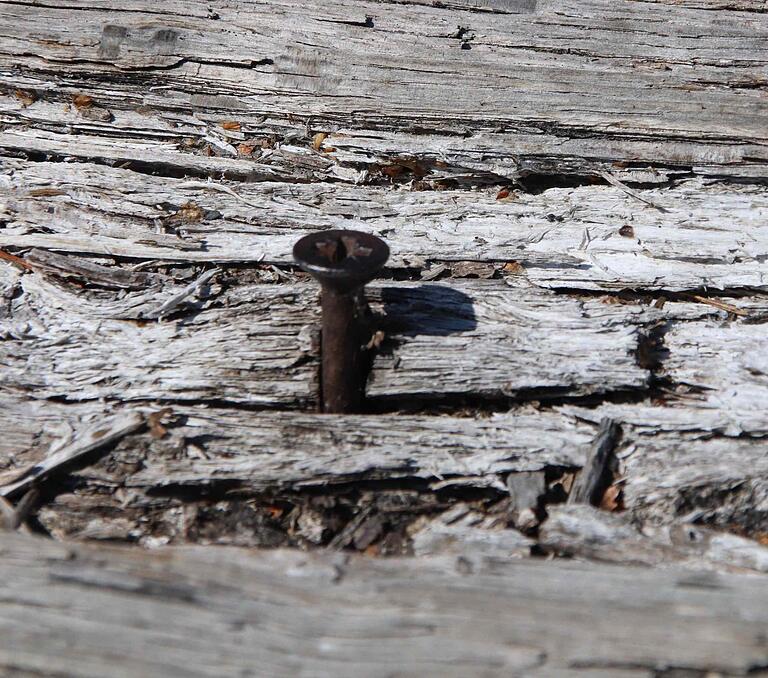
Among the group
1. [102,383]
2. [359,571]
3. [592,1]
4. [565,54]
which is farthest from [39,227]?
[592,1]

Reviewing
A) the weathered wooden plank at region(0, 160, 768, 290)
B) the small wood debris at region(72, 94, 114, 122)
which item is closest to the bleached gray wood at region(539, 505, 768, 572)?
the weathered wooden plank at region(0, 160, 768, 290)

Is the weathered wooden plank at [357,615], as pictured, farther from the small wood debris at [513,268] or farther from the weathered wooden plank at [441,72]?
the weathered wooden plank at [441,72]

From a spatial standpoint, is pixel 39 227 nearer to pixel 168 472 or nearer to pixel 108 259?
pixel 108 259

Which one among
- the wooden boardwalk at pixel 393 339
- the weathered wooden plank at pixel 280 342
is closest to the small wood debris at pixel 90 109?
the wooden boardwalk at pixel 393 339

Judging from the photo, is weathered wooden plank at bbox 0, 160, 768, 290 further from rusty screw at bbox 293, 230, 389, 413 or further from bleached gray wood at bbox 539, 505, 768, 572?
bleached gray wood at bbox 539, 505, 768, 572

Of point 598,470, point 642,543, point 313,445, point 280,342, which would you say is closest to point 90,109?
point 280,342

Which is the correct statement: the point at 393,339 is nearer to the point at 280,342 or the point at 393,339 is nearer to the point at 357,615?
the point at 280,342

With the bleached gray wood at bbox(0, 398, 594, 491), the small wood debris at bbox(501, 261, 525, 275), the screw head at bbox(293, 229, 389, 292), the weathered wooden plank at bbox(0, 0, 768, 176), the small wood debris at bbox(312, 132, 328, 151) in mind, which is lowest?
the bleached gray wood at bbox(0, 398, 594, 491)
